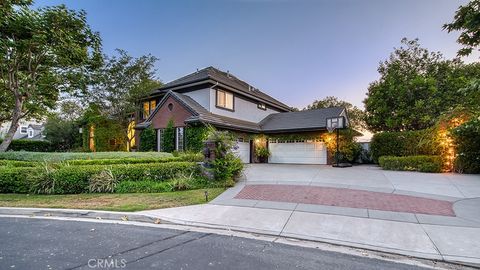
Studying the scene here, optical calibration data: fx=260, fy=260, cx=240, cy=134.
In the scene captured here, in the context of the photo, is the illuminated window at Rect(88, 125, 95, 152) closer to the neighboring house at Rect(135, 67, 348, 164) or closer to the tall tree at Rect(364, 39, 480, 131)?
the neighboring house at Rect(135, 67, 348, 164)

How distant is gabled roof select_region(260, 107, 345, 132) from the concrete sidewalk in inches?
542

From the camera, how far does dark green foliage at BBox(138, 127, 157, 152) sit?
19516mm

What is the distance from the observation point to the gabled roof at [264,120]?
17.3 metres

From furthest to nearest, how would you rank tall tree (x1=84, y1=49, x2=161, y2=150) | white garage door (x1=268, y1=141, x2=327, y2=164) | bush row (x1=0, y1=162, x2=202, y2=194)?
1. tall tree (x1=84, y1=49, x2=161, y2=150)
2. white garage door (x1=268, y1=141, x2=327, y2=164)
3. bush row (x1=0, y1=162, x2=202, y2=194)

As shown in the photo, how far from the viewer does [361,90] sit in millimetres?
27266

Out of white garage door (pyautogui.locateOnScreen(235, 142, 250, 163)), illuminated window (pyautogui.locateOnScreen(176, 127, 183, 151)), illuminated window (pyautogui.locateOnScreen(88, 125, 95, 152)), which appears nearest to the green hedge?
white garage door (pyautogui.locateOnScreen(235, 142, 250, 163))

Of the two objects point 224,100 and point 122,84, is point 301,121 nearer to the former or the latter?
point 224,100

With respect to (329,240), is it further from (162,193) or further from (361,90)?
(361,90)

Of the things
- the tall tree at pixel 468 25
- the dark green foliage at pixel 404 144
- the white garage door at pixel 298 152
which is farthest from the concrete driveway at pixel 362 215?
the white garage door at pixel 298 152

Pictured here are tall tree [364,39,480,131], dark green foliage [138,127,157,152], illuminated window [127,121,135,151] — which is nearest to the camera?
dark green foliage [138,127,157,152]

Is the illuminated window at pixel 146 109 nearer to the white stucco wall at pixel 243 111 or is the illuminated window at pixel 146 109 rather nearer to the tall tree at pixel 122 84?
the tall tree at pixel 122 84
